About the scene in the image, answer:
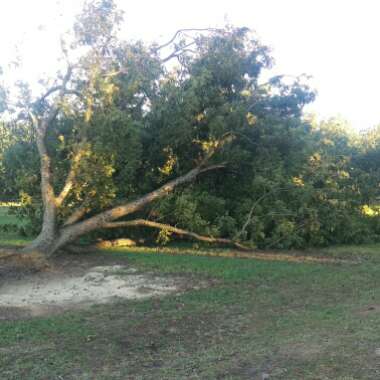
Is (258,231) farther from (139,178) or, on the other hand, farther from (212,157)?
(139,178)

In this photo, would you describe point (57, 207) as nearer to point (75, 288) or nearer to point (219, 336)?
point (75, 288)

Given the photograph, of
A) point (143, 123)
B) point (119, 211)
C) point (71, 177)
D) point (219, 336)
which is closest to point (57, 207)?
point (71, 177)

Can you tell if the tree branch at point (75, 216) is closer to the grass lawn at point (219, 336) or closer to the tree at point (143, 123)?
the tree at point (143, 123)

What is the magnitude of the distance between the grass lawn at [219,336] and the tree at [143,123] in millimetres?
4864

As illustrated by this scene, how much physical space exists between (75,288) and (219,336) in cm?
406

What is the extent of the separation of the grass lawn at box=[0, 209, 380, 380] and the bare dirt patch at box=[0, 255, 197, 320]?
0.55m

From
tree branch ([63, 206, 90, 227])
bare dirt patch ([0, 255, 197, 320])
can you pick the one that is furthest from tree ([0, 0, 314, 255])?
bare dirt patch ([0, 255, 197, 320])

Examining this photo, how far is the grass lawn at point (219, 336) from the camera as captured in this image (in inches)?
197

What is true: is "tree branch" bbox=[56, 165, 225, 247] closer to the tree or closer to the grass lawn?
the tree

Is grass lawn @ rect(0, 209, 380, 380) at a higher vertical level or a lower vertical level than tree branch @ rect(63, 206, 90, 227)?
lower

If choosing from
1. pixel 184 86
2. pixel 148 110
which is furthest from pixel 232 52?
pixel 148 110

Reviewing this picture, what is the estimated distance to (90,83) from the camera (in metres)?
12.9

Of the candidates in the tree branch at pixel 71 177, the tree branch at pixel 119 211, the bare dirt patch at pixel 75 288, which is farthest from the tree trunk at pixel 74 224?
the bare dirt patch at pixel 75 288

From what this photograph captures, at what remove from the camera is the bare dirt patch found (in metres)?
8.26
